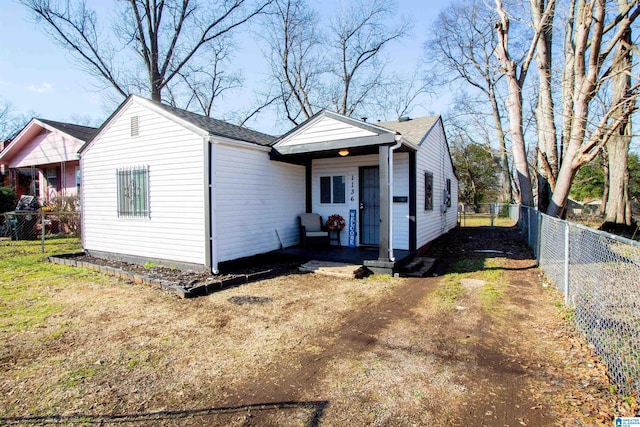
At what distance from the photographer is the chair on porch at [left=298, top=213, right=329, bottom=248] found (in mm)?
9094

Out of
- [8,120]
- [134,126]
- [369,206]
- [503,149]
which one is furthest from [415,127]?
[8,120]

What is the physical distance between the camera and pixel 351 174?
9250mm

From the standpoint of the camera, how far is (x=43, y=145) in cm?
1530

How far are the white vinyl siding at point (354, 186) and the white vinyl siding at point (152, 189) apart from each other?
12.4ft

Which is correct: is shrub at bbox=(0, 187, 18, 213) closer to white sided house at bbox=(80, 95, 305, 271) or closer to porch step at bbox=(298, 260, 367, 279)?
white sided house at bbox=(80, 95, 305, 271)

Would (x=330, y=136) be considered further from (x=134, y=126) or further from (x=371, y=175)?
(x=134, y=126)

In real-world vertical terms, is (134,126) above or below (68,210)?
above

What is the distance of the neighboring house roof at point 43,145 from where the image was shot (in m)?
14.4

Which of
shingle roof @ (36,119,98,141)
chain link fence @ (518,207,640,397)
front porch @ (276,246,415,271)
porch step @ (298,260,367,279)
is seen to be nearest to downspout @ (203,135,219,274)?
porch step @ (298,260,367,279)

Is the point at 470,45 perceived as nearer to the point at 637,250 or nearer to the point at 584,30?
the point at 584,30

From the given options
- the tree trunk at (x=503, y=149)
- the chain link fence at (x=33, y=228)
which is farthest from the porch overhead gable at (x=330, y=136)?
the tree trunk at (x=503, y=149)

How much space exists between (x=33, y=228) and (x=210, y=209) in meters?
10.8

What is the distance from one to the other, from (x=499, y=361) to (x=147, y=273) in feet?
20.6

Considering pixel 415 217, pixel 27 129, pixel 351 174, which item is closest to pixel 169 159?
pixel 351 174
